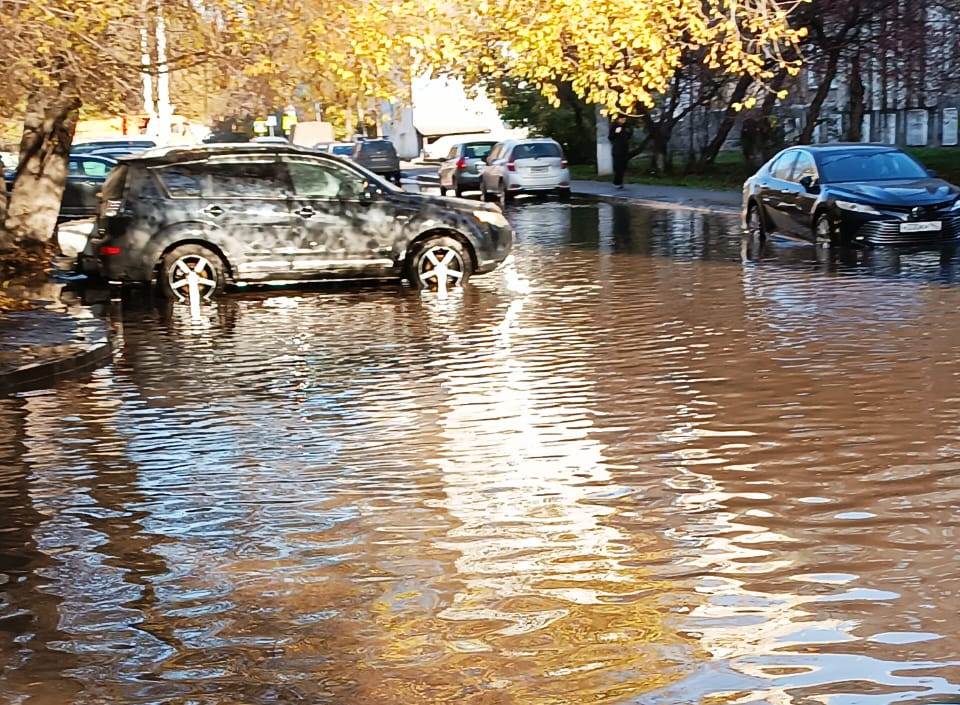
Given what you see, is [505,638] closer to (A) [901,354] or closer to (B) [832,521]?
(B) [832,521]

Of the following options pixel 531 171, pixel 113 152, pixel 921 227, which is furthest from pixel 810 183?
pixel 531 171

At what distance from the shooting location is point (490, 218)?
1909 cm

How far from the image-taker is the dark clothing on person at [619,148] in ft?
141

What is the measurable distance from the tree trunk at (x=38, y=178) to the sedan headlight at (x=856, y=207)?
10.4m

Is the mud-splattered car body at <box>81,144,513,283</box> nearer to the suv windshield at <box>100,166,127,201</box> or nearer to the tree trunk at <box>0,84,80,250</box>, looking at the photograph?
the suv windshield at <box>100,166,127,201</box>

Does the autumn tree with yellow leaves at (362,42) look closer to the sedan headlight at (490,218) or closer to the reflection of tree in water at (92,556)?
the sedan headlight at (490,218)

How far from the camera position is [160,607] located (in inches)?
244

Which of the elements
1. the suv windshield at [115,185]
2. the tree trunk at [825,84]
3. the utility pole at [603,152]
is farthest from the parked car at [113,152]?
the utility pole at [603,152]

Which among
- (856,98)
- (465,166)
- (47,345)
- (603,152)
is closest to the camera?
(47,345)

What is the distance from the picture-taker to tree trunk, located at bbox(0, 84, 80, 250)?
2214cm

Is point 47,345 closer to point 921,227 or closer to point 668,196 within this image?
point 921,227

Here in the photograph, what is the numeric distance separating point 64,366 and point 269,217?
5.73 metres

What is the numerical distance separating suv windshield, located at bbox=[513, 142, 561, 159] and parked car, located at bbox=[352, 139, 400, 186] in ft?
59.2

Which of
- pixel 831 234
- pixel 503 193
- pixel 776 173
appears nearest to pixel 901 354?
pixel 831 234
